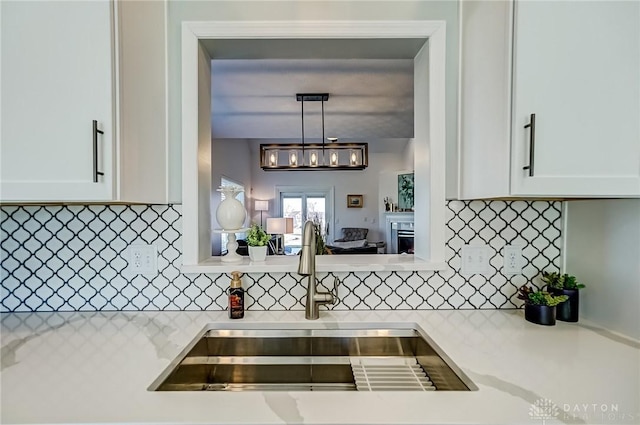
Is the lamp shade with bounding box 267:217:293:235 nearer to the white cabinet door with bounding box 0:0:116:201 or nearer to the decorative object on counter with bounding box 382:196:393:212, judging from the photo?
the white cabinet door with bounding box 0:0:116:201

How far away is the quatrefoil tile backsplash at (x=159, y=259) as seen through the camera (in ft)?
4.65

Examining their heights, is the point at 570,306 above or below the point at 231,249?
below

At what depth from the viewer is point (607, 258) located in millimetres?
1224

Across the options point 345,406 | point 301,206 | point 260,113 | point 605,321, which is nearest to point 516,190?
point 605,321

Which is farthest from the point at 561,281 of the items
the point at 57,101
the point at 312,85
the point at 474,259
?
the point at 312,85

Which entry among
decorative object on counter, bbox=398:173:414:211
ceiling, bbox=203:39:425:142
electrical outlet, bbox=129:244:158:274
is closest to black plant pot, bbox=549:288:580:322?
ceiling, bbox=203:39:425:142

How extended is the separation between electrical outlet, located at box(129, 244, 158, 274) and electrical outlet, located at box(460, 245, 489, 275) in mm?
1258

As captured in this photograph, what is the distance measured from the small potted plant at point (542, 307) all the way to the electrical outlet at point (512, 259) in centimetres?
15

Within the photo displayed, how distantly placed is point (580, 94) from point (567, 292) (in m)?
0.70

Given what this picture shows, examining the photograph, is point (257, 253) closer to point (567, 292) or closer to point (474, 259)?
point (474, 259)

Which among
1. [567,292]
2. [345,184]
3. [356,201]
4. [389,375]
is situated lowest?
[389,375]

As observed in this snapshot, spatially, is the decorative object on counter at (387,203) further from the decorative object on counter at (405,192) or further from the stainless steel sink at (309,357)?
the stainless steel sink at (309,357)

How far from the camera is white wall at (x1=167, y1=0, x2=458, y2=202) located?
136 cm

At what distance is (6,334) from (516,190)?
1708 mm
